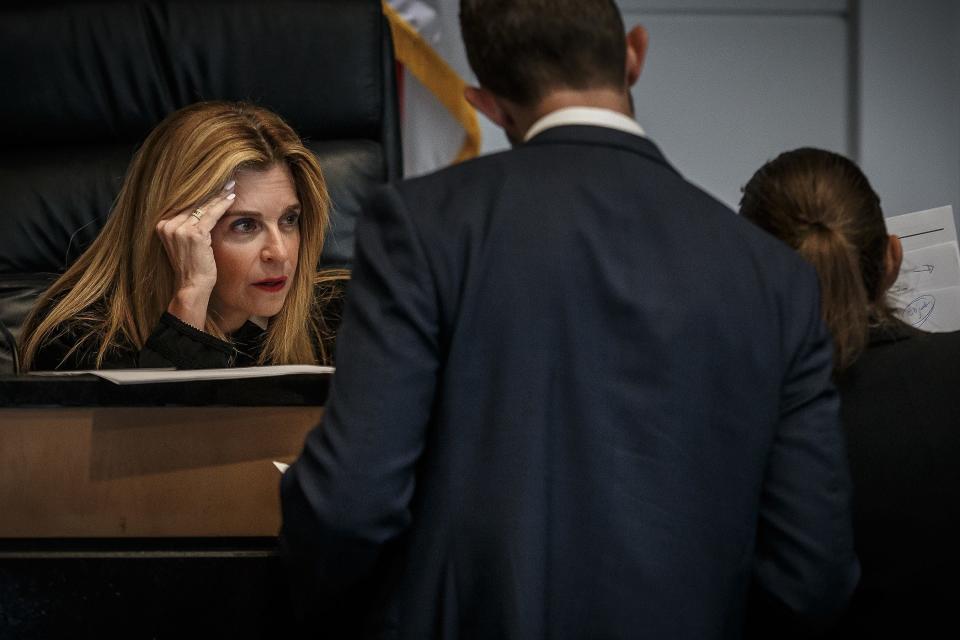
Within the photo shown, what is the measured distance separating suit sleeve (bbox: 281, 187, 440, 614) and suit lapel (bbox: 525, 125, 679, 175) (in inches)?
5.4

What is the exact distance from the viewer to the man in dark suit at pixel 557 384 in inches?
30.4

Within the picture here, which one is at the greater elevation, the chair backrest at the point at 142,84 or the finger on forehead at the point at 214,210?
the chair backrest at the point at 142,84

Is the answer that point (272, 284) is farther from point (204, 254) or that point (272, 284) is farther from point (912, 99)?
point (912, 99)

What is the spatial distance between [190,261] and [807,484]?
114 centimetres

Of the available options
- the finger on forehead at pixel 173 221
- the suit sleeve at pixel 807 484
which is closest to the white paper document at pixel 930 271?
the suit sleeve at pixel 807 484

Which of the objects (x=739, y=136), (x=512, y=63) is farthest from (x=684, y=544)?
(x=739, y=136)

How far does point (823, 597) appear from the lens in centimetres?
86

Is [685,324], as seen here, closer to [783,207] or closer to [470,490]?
[470,490]

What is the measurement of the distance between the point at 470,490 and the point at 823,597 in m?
0.33

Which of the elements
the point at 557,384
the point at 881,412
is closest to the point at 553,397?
the point at 557,384

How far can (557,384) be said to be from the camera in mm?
777

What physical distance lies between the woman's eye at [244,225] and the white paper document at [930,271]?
1065 mm

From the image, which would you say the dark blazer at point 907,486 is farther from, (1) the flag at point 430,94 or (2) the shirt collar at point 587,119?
(1) the flag at point 430,94

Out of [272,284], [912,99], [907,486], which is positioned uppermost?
[912,99]
